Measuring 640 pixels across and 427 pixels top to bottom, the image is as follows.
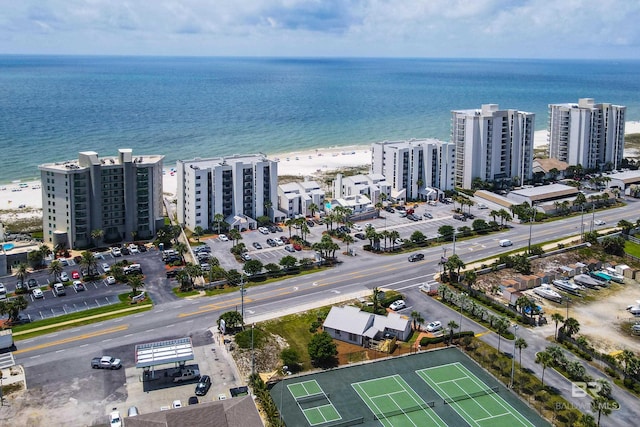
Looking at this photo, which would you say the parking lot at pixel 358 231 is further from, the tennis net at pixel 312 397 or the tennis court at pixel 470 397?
the tennis court at pixel 470 397

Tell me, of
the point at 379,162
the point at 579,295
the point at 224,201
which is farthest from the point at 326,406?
the point at 379,162

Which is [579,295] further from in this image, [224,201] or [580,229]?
[224,201]

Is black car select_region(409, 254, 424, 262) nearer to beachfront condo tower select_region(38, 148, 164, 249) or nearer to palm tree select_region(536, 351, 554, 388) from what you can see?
palm tree select_region(536, 351, 554, 388)

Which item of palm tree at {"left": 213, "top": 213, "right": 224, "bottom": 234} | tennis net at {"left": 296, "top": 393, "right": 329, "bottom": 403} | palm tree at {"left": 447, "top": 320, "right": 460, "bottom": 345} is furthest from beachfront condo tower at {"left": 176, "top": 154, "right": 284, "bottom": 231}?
tennis net at {"left": 296, "top": 393, "right": 329, "bottom": 403}

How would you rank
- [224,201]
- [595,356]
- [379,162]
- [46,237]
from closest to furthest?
1. [595,356]
2. [46,237]
3. [224,201]
4. [379,162]

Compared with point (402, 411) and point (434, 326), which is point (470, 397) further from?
point (434, 326)

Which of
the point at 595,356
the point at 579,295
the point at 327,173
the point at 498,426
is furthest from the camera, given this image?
the point at 327,173

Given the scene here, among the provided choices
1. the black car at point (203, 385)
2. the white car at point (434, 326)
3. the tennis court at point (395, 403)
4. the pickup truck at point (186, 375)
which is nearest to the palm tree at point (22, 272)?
the pickup truck at point (186, 375)

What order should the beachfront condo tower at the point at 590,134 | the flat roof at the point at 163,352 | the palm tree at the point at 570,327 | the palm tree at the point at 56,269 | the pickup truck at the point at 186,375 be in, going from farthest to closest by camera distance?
the beachfront condo tower at the point at 590,134, the palm tree at the point at 56,269, the palm tree at the point at 570,327, the pickup truck at the point at 186,375, the flat roof at the point at 163,352
